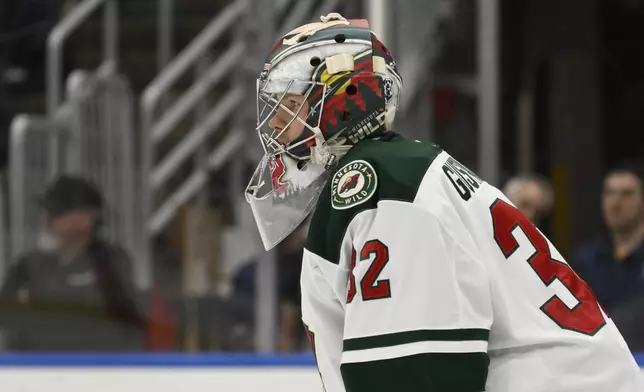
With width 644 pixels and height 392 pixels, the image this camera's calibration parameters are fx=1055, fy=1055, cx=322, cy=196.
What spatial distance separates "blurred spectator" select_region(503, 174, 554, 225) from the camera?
110 inches

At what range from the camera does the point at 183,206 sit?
11.1ft

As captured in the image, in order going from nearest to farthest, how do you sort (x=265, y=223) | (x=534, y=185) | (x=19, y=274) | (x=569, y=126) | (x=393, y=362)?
1. (x=393, y=362)
2. (x=265, y=223)
3. (x=534, y=185)
4. (x=19, y=274)
5. (x=569, y=126)

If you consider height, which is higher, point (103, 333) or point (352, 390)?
point (352, 390)

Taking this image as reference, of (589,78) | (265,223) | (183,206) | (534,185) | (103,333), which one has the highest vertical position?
(265,223)

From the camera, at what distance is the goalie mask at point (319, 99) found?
1.06m

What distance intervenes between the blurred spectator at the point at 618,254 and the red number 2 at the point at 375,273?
182cm

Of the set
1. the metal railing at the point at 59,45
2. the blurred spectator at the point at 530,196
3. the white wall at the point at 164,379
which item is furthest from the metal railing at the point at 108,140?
the blurred spectator at the point at 530,196

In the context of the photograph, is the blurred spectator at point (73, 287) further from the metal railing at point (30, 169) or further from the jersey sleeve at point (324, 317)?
the jersey sleeve at point (324, 317)

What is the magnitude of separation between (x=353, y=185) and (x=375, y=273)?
9 cm

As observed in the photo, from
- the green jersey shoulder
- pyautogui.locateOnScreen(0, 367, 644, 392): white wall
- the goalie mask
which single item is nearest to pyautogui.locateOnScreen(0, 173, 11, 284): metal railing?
pyautogui.locateOnScreen(0, 367, 644, 392): white wall

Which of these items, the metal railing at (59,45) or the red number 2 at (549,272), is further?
the metal railing at (59,45)

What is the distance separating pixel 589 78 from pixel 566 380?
248 centimetres

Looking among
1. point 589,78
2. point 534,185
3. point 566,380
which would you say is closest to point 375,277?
point 566,380

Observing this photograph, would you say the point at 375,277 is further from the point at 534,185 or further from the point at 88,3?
the point at 88,3
